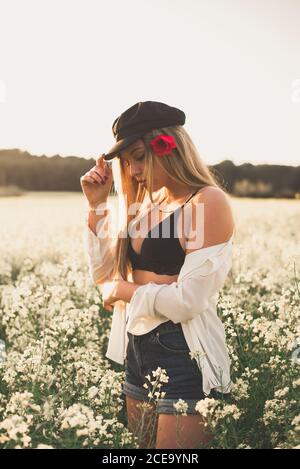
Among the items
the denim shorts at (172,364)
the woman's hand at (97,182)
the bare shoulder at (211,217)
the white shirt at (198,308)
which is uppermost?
the woman's hand at (97,182)

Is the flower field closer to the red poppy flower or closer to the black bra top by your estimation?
the black bra top

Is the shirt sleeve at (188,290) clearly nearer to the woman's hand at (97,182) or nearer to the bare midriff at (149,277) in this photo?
the bare midriff at (149,277)

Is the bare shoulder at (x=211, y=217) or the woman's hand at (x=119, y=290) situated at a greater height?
the bare shoulder at (x=211, y=217)

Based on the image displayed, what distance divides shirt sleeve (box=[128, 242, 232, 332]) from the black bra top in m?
0.14

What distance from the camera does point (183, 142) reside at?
12.8 feet

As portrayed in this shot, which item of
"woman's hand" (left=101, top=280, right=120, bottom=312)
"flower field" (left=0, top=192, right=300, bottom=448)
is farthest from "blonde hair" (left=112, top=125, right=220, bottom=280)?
"flower field" (left=0, top=192, right=300, bottom=448)

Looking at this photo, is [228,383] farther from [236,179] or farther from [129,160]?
[236,179]

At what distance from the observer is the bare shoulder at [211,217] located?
12.5 feet

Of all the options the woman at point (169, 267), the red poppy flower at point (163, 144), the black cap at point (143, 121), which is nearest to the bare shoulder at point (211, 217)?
the woman at point (169, 267)

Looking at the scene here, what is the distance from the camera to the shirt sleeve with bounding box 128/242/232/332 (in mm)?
3736

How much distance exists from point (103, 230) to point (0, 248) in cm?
596

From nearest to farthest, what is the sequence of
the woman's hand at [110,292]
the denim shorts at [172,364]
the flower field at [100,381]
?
the flower field at [100,381] < the denim shorts at [172,364] < the woman's hand at [110,292]

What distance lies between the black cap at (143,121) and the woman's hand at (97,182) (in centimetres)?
21
